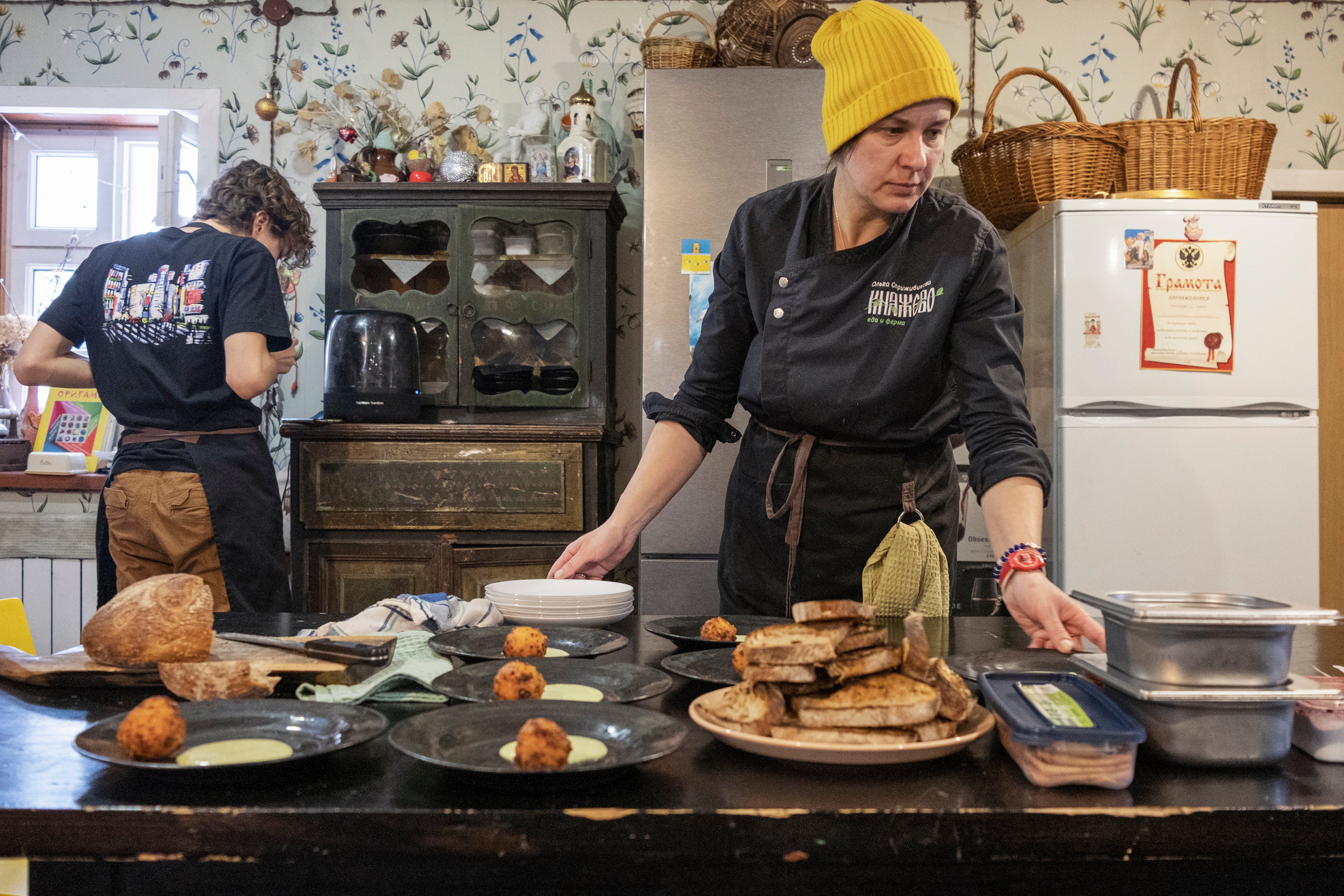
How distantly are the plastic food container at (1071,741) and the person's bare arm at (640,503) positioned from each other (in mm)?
847

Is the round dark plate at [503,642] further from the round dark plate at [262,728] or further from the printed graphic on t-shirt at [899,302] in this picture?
the printed graphic on t-shirt at [899,302]

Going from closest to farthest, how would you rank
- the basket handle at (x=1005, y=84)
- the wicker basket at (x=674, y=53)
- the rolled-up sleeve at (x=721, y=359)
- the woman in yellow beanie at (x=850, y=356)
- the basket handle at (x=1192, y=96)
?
the woman in yellow beanie at (x=850, y=356), the rolled-up sleeve at (x=721, y=359), the basket handle at (x=1192, y=96), the basket handle at (x=1005, y=84), the wicker basket at (x=674, y=53)

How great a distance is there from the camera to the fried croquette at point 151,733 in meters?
0.72

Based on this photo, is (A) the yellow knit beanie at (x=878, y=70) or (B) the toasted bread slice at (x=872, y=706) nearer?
(B) the toasted bread slice at (x=872, y=706)

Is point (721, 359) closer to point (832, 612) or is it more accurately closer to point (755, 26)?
point (832, 612)

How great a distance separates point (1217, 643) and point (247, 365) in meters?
2.18

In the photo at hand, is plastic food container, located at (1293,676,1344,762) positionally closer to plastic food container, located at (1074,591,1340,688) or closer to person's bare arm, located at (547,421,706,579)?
plastic food container, located at (1074,591,1340,688)

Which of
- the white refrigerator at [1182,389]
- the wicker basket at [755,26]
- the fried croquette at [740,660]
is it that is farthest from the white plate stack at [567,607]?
the wicker basket at [755,26]

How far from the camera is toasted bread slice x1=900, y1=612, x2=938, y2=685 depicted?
0.80 metres

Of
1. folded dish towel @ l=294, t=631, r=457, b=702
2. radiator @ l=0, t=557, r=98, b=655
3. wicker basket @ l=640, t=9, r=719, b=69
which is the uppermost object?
wicker basket @ l=640, t=9, r=719, b=69

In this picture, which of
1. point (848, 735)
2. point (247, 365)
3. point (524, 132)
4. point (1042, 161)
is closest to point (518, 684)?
point (848, 735)

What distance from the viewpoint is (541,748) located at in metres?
0.71

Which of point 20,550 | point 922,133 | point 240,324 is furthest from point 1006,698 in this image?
point 20,550

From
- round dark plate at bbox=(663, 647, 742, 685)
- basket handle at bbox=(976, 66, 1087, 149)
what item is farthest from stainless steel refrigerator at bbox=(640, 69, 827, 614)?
round dark plate at bbox=(663, 647, 742, 685)
